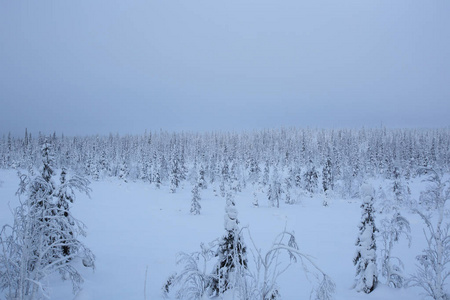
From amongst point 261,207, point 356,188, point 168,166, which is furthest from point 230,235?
point 168,166

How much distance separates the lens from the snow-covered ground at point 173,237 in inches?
552

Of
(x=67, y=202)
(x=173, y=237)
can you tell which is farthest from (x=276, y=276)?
(x=173, y=237)

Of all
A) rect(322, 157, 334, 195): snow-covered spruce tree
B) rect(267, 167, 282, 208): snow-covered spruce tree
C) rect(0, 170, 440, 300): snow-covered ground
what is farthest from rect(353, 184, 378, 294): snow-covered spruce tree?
rect(322, 157, 334, 195): snow-covered spruce tree

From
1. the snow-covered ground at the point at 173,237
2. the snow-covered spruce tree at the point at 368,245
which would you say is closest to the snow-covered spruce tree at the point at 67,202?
the snow-covered ground at the point at 173,237

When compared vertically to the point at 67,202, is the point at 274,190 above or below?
below

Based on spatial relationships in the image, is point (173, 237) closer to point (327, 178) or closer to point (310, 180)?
point (310, 180)

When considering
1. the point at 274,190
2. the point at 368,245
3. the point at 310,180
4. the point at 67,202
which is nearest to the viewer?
the point at 368,245

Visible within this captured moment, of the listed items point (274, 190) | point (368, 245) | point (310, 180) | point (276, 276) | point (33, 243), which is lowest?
point (310, 180)

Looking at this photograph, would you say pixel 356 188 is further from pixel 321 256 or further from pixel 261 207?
pixel 321 256

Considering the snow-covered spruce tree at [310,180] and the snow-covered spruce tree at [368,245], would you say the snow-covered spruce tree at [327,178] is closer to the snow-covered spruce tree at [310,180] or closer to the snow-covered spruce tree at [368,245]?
the snow-covered spruce tree at [310,180]

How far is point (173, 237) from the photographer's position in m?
25.5

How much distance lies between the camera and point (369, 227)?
502 inches

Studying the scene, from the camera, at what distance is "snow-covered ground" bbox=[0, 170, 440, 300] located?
552 inches

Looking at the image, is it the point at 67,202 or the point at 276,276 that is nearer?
the point at 276,276
